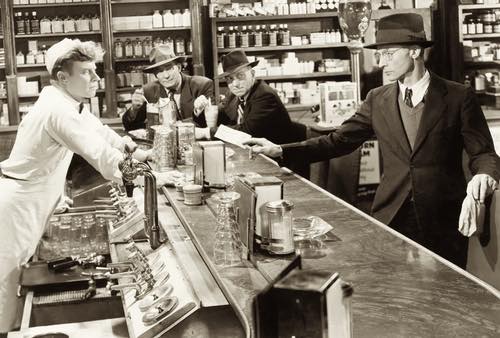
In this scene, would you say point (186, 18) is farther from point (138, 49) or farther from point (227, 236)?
point (227, 236)

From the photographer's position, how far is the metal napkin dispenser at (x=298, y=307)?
1261mm

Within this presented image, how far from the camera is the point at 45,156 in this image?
3611mm

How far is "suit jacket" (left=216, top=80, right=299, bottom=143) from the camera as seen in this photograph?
5145 millimetres

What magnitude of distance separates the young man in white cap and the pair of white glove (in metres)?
1.65

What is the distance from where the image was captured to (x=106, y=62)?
894 cm

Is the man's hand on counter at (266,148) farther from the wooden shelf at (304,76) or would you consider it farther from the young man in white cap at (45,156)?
the wooden shelf at (304,76)

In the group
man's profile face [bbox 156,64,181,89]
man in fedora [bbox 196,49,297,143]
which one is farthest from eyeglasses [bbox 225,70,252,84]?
man's profile face [bbox 156,64,181,89]

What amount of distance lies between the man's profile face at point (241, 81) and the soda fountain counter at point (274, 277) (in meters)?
2.37

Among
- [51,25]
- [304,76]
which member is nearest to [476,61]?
[304,76]

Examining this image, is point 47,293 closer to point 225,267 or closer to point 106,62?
point 225,267

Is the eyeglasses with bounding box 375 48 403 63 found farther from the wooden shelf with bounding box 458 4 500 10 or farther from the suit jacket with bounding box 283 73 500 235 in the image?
the wooden shelf with bounding box 458 4 500 10

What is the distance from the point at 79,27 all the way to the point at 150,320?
24.6ft

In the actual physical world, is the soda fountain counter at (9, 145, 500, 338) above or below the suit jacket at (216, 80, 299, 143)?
below

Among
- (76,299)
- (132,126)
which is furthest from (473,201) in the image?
(132,126)
